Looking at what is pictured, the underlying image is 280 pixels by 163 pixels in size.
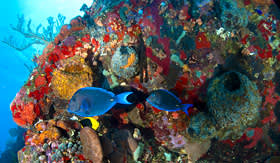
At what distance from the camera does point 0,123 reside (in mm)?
29953

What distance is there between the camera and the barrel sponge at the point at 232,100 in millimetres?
2656

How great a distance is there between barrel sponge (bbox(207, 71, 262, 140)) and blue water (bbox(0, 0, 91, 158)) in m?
26.7

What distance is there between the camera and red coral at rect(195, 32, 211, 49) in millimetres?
3217

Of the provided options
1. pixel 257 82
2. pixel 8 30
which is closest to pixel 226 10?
pixel 257 82

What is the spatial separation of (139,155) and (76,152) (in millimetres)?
1329

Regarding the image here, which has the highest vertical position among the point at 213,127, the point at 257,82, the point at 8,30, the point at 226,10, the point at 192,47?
the point at 8,30

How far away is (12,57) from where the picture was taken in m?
28.0

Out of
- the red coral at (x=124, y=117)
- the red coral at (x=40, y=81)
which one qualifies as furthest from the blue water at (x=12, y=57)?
the red coral at (x=124, y=117)

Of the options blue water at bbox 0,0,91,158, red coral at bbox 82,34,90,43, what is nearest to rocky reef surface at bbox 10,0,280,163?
red coral at bbox 82,34,90,43

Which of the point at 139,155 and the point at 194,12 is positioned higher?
the point at 194,12

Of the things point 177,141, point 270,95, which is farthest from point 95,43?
point 270,95

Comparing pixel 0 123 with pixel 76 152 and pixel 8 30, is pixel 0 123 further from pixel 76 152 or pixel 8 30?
pixel 76 152

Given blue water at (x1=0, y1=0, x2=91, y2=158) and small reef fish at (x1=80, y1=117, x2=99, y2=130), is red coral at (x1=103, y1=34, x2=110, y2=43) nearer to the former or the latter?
small reef fish at (x1=80, y1=117, x2=99, y2=130)

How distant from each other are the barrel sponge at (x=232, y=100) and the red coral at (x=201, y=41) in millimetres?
740
